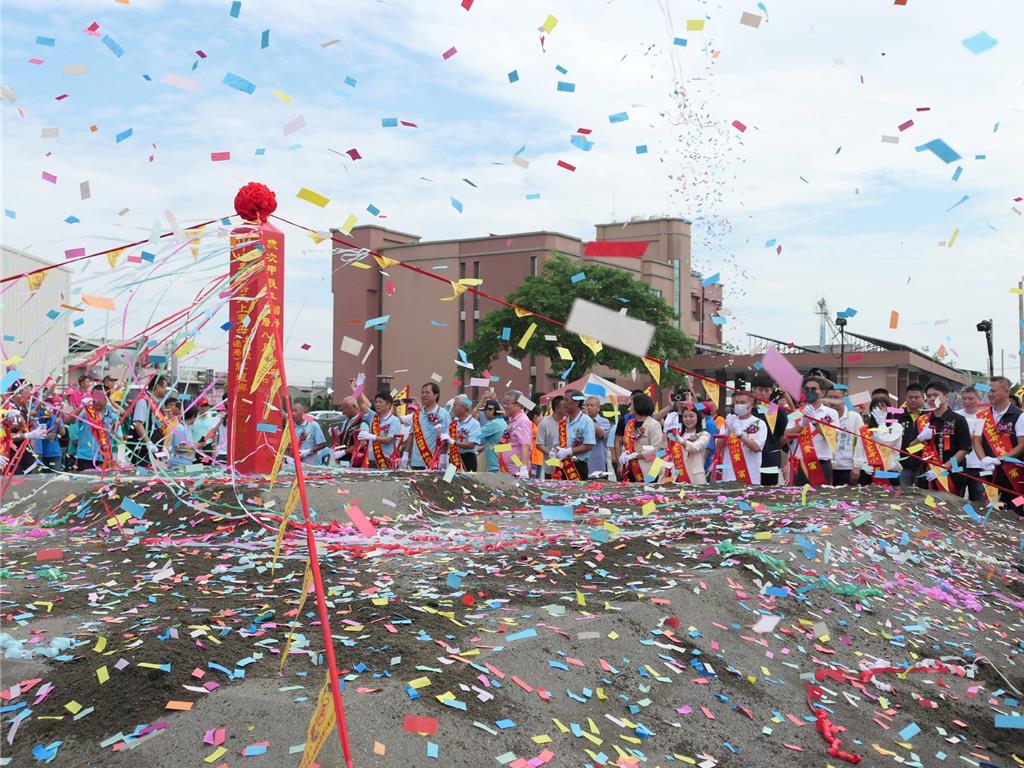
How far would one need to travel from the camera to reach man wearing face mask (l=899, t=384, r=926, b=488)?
1008 cm

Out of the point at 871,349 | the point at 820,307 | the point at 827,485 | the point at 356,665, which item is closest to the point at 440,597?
the point at 356,665

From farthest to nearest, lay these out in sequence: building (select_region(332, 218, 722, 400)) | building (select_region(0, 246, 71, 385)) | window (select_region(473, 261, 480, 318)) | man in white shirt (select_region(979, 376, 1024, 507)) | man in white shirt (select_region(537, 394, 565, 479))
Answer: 1. window (select_region(473, 261, 480, 318))
2. building (select_region(332, 218, 722, 400))
3. man in white shirt (select_region(537, 394, 565, 479))
4. man in white shirt (select_region(979, 376, 1024, 507))
5. building (select_region(0, 246, 71, 385))

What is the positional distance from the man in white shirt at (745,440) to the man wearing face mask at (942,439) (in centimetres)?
171

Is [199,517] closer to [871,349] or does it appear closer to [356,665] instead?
[356,665]

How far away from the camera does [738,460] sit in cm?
958

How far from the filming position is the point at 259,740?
3002 millimetres

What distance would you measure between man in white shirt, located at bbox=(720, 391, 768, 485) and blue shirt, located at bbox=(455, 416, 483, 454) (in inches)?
114

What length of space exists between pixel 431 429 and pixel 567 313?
2595cm

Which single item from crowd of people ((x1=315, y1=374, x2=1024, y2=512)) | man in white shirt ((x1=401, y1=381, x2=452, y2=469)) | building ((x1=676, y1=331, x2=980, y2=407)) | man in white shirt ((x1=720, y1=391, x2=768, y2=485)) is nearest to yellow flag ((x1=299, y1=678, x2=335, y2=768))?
crowd of people ((x1=315, y1=374, x2=1024, y2=512))

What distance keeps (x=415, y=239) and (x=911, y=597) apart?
49781mm

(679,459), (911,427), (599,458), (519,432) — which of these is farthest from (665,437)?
(911,427)

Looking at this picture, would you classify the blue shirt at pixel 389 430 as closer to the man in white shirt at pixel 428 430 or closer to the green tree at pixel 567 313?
the man in white shirt at pixel 428 430

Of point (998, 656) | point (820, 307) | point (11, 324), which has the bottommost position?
point (998, 656)

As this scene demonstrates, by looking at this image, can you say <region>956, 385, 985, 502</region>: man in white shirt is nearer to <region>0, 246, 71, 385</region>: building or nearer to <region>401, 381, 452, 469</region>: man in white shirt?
<region>401, 381, 452, 469</region>: man in white shirt
